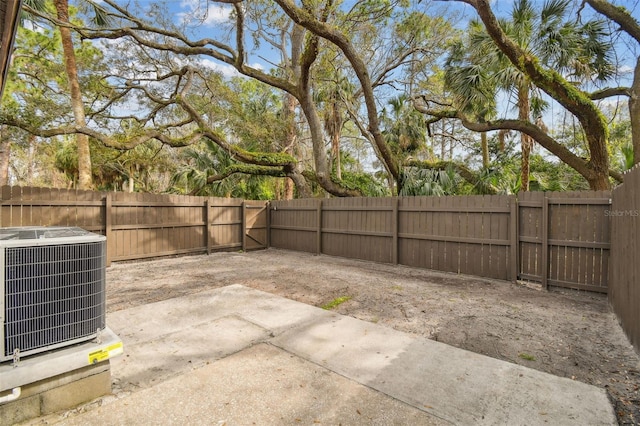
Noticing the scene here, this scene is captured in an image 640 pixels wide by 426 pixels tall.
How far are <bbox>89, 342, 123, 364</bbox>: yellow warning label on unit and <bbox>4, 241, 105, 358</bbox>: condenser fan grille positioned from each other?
0.43 feet

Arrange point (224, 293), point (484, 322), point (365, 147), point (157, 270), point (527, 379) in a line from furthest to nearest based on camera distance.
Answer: point (365, 147), point (157, 270), point (224, 293), point (484, 322), point (527, 379)

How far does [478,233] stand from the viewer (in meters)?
6.30

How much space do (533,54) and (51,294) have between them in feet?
31.1

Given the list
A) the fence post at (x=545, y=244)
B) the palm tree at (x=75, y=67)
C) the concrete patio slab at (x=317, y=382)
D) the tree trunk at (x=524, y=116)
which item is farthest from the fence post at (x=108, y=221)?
the tree trunk at (x=524, y=116)

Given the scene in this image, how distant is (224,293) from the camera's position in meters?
4.93

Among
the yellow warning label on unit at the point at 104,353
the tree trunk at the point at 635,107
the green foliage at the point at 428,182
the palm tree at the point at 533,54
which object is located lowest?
the yellow warning label on unit at the point at 104,353

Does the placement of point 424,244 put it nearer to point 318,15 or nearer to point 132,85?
point 318,15

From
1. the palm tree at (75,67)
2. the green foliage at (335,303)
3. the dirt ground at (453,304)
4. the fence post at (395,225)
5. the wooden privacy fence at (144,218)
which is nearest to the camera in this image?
the dirt ground at (453,304)

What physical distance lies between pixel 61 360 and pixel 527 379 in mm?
3215

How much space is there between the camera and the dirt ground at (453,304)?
9.28 feet

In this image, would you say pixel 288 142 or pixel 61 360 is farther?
pixel 288 142

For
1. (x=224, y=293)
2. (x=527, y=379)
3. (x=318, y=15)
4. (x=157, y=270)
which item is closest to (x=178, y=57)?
(x=318, y=15)

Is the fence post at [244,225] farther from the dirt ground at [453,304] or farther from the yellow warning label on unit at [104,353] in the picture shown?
the yellow warning label on unit at [104,353]

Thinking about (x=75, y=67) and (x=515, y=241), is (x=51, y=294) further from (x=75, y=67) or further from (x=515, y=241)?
(x=75, y=67)
